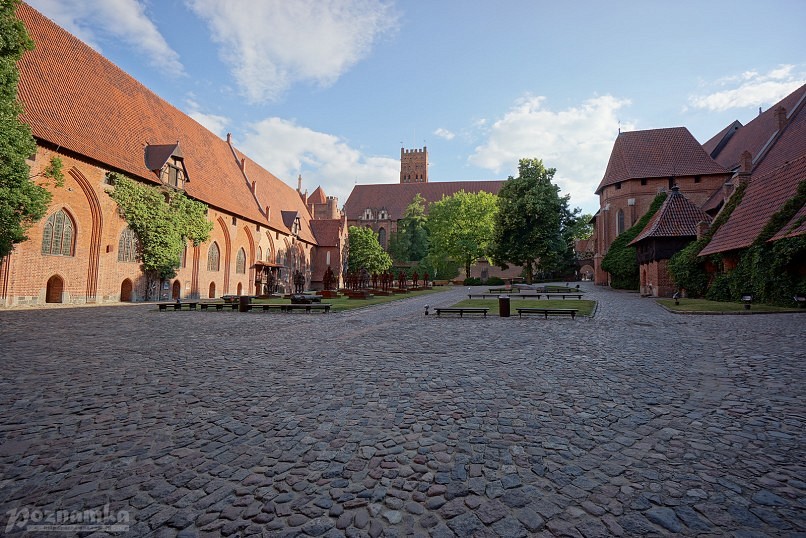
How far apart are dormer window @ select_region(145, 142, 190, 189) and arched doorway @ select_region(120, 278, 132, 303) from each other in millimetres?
6975

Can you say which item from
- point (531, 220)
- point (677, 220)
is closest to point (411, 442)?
point (677, 220)

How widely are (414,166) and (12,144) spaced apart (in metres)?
80.5

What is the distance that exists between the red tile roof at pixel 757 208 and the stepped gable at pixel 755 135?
50.9 feet

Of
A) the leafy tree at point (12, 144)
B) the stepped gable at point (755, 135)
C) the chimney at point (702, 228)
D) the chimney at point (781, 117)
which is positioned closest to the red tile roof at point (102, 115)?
the leafy tree at point (12, 144)

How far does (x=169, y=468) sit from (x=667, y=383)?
6342mm

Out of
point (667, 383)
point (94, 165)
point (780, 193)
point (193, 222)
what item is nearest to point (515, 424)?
point (667, 383)

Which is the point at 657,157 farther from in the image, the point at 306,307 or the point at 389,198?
the point at 389,198

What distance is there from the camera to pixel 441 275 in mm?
67875

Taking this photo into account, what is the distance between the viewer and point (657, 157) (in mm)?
41625

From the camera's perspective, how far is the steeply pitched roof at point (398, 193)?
81.2 m

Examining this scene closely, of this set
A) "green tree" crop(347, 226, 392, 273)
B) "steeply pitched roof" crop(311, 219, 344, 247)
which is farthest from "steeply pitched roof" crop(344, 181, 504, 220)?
"steeply pitched roof" crop(311, 219, 344, 247)

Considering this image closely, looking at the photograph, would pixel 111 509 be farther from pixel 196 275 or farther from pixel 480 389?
pixel 196 275

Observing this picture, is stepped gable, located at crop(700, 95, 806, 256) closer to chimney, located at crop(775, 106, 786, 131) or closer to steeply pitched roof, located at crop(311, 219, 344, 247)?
chimney, located at crop(775, 106, 786, 131)

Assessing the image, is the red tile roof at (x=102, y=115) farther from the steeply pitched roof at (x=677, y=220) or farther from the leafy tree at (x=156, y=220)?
the steeply pitched roof at (x=677, y=220)
